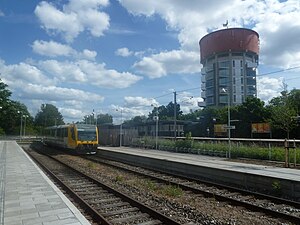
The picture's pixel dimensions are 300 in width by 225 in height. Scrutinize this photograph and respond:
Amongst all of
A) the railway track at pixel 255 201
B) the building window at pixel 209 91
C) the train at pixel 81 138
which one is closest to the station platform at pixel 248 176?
the railway track at pixel 255 201

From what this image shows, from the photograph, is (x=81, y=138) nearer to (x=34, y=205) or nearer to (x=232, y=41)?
(x=34, y=205)

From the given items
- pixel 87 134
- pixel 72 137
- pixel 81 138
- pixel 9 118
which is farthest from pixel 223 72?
pixel 81 138

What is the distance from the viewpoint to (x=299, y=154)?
19.5 metres

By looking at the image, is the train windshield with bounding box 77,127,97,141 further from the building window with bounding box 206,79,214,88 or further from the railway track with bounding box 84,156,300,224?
the building window with bounding box 206,79,214,88

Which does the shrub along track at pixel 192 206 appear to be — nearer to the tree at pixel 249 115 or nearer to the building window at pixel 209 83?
the tree at pixel 249 115

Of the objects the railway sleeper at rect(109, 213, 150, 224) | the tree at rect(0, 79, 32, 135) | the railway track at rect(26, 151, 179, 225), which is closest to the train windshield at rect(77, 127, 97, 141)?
the railway track at rect(26, 151, 179, 225)

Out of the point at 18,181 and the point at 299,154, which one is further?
the point at 299,154

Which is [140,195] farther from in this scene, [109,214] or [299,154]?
[299,154]

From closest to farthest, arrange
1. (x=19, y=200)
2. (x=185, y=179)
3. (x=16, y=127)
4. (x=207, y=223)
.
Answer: (x=207, y=223)
(x=19, y=200)
(x=185, y=179)
(x=16, y=127)

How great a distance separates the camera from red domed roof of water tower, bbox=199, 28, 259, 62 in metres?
105

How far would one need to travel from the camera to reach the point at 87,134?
3091 centimetres

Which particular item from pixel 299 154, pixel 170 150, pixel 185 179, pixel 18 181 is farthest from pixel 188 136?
pixel 18 181

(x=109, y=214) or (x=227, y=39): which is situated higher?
(x=227, y=39)

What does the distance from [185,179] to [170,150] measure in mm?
19993
